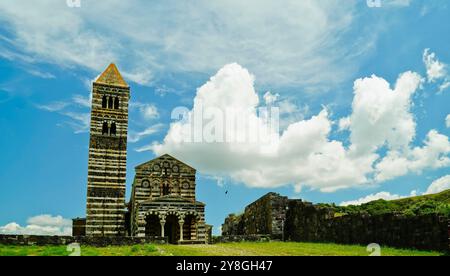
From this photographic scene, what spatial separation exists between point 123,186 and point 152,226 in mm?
5103

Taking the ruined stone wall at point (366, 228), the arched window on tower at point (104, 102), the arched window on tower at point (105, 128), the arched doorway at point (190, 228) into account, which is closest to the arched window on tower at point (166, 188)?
the arched doorway at point (190, 228)

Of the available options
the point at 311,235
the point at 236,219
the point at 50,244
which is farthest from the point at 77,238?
the point at 236,219

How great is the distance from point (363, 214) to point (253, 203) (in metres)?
19.6

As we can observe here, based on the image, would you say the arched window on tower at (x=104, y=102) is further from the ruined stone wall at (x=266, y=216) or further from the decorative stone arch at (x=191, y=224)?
the ruined stone wall at (x=266, y=216)

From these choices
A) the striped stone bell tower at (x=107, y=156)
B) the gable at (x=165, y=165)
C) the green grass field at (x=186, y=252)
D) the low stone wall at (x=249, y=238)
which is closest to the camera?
the green grass field at (x=186, y=252)

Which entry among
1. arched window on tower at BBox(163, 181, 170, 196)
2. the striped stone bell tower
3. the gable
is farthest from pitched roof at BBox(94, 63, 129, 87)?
arched window on tower at BBox(163, 181, 170, 196)

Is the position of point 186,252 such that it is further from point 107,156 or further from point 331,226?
point 107,156

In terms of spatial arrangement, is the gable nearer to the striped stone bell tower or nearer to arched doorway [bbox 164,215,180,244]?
the striped stone bell tower

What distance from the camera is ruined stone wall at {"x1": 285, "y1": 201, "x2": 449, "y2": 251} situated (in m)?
16.3

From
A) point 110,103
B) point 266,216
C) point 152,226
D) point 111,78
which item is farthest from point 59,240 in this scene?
point 111,78

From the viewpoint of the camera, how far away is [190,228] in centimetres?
3750

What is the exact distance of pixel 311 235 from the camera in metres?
28.4

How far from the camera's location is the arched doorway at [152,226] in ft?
123
